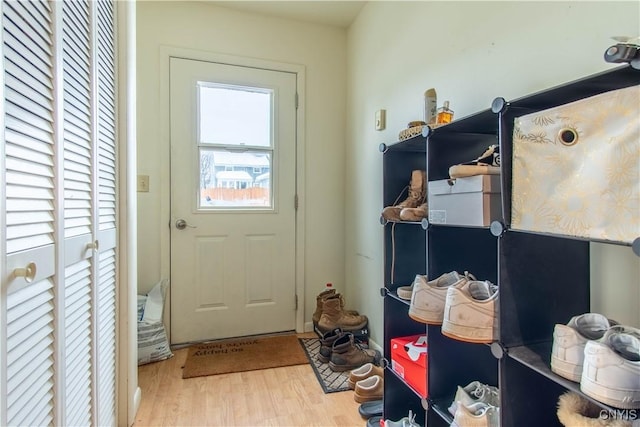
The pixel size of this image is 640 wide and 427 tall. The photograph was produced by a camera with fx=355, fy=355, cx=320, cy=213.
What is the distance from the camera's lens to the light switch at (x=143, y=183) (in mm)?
2285

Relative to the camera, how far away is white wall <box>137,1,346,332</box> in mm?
2311

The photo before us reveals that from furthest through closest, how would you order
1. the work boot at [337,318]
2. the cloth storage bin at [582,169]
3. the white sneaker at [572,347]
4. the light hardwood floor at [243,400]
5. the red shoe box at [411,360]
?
the work boot at [337,318] < the light hardwood floor at [243,400] < the red shoe box at [411,360] < the white sneaker at [572,347] < the cloth storage bin at [582,169]

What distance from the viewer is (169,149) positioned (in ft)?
7.68

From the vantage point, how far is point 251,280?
254 centimetres

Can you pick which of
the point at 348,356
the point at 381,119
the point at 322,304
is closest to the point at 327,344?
the point at 348,356

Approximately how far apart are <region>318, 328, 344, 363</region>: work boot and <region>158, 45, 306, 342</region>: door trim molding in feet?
1.57

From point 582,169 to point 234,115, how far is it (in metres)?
2.21

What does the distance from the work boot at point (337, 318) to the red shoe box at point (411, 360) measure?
847 millimetres

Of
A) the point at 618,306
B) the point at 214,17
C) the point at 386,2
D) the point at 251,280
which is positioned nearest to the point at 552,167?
the point at 618,306

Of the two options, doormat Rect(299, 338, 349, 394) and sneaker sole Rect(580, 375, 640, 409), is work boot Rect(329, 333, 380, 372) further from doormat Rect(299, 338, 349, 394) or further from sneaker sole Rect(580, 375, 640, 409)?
sneaker sole Rect(580, 375, 640, 409)

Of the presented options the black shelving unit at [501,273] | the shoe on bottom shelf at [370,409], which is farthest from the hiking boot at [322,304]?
the black shelving unit at [501,273]

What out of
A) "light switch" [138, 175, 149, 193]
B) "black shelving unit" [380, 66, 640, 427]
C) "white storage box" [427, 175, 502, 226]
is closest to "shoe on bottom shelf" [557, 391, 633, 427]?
"black shelving unit" [380, 66, 640, 427]

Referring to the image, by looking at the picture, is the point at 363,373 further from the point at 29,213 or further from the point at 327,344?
the point at 29,213

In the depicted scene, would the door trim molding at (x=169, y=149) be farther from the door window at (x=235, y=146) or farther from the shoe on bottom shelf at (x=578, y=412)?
the shoe on bottom shelf at (x=578, y=412)
